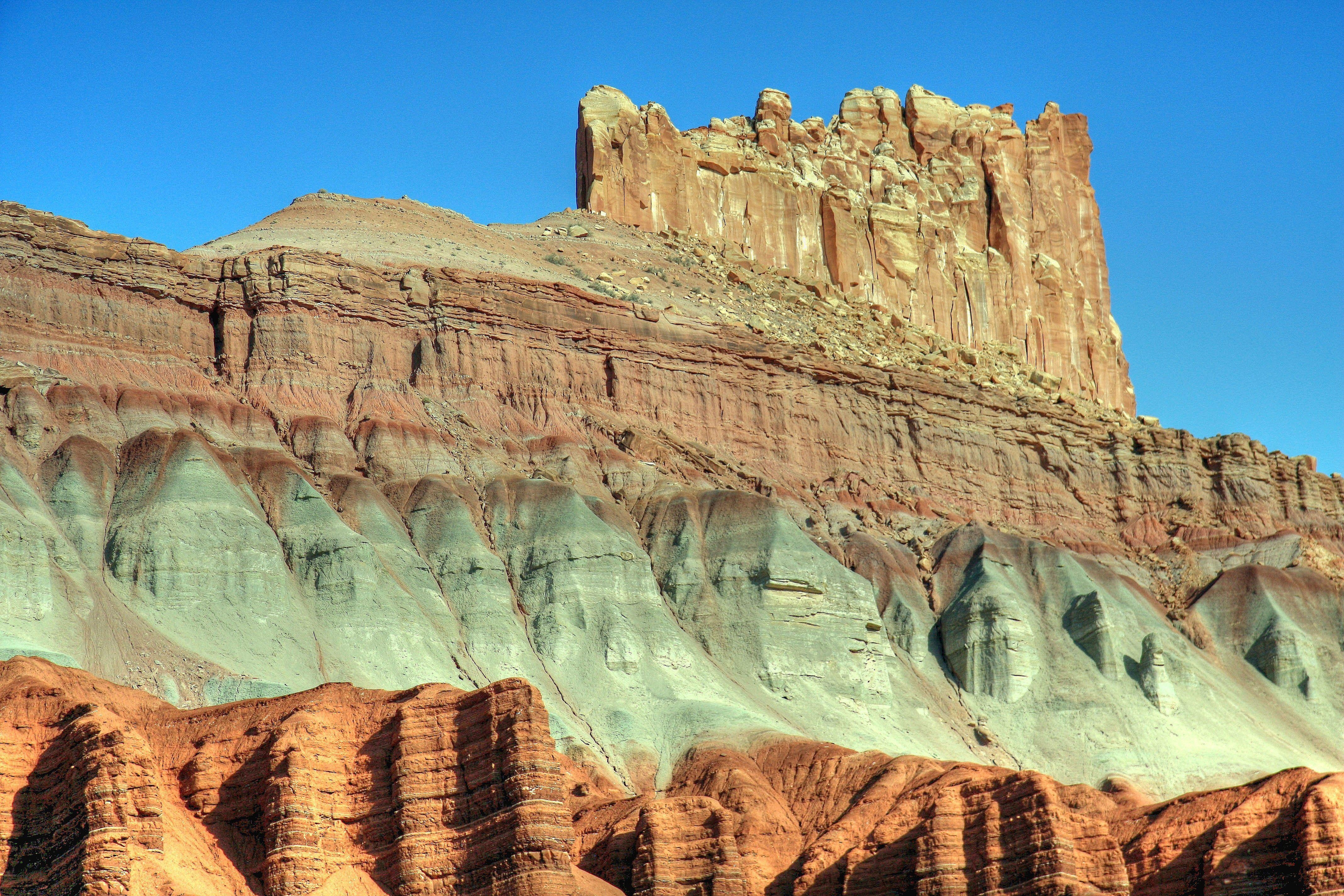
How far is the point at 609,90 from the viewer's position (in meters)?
104

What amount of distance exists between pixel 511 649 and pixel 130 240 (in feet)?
73.4

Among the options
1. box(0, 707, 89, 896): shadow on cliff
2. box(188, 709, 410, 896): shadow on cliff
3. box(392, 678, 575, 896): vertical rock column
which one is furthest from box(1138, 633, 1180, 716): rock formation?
box(0, 707, 89, 896): shadow on cliff

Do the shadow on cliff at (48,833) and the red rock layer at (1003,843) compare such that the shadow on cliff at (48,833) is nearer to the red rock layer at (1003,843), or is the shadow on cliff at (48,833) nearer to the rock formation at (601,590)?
the rock formation at (601,590)

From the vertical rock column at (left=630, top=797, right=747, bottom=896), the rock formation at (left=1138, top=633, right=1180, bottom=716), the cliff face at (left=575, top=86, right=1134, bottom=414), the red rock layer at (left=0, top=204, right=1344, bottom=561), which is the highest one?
the cliff face at (left=575, top=86, right=1134, bottom=414)

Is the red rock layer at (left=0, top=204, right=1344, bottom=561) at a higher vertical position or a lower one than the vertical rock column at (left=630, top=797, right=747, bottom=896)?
higher

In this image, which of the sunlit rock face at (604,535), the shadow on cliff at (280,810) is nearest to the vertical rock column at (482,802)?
the shadow on cliff at (280,810)

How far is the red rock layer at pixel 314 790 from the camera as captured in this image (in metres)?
28.4

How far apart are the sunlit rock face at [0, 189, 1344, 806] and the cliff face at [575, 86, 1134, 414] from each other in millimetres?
20141

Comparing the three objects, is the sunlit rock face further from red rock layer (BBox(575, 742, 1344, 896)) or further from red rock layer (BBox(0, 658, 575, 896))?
red rock layer (BBox(0, 658, 575, 896))

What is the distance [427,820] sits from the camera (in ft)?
102

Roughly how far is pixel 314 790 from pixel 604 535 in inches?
1344

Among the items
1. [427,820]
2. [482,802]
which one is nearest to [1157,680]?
[482,802]

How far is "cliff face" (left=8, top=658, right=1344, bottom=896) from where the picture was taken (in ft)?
91.9

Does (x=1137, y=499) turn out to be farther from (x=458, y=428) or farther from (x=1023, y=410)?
(x=458, y=428)
